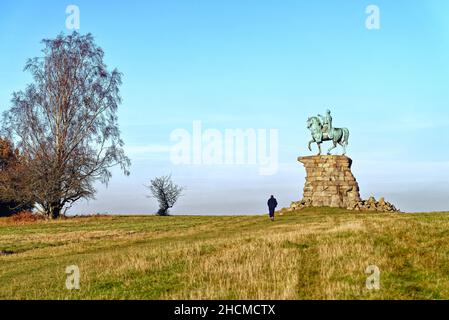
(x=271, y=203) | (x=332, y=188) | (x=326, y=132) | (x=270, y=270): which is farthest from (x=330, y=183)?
(x=270, y=270)

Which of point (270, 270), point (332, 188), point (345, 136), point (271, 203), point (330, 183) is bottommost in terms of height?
point (270, 270)

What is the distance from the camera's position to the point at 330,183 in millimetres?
44031

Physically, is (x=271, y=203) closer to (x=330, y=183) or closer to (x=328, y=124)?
(x=330, y=183)

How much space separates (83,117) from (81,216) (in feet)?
35.0

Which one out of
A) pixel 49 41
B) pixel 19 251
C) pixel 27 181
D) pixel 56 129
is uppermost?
pixel 49 41


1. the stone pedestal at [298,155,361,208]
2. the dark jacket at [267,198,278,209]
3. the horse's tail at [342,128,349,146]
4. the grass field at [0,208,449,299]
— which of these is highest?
the horse's tail at [342,128,349,146]

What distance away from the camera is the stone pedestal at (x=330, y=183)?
43.9 metres

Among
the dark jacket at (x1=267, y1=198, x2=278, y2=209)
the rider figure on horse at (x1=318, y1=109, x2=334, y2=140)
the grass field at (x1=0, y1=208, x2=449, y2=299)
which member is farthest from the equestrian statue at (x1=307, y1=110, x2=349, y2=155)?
the grass field at (x1=0, y1=208, x2=449, y2=299)

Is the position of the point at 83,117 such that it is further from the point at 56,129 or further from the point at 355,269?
the point at 355,269

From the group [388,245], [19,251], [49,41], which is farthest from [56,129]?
[388,245]

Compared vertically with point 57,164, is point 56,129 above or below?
above

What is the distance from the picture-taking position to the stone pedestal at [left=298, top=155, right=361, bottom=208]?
1729 inches

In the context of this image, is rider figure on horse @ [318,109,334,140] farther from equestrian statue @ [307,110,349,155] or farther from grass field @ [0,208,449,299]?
grass field @ [0,208,449,299]

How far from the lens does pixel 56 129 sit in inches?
1838
